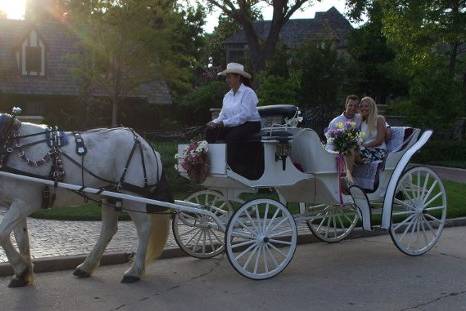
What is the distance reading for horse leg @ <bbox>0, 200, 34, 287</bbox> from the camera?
5.98 meters

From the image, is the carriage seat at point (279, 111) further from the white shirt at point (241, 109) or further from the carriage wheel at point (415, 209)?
the carriage wheel at point (415, 209)

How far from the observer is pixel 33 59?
3338 cm

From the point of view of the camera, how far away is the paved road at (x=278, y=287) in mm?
5832

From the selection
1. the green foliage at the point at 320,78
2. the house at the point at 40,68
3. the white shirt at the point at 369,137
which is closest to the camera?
the white shirt at the point at 369,137

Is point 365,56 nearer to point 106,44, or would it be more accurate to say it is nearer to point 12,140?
point 106,44

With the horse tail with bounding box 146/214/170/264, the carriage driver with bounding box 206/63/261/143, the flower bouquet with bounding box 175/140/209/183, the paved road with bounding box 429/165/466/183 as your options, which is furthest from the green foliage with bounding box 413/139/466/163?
the horse tail with bounding box 146/214/170/264

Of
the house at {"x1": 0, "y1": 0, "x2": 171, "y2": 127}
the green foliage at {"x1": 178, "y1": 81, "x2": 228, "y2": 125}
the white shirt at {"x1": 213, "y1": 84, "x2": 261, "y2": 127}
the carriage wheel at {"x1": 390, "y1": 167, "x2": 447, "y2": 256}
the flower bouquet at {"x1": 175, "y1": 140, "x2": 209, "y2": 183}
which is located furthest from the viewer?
the green foliage at {"x1": 178, "y1": 81, "x2": 228, "y2": 125}

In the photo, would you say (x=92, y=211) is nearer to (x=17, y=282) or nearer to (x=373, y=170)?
(x=17, y=282)

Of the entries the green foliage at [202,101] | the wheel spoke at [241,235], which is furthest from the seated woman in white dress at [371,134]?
the green foliage at [202,101]

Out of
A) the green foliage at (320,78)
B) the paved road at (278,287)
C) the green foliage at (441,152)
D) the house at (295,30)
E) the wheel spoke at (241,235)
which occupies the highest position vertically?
the house at (295,30)

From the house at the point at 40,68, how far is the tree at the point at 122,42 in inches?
229

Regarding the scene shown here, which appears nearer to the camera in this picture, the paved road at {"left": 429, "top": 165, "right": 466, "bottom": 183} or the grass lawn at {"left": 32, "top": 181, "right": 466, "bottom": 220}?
the grass lawn at {"left": 32, "top": 181, "right": 466, "bottom": 220}

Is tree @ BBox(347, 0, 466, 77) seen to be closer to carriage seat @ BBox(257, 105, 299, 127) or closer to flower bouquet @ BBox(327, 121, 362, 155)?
flower bouquet @ BBox(327, 121, 362, 155)

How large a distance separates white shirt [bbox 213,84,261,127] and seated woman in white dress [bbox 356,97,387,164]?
174cm
